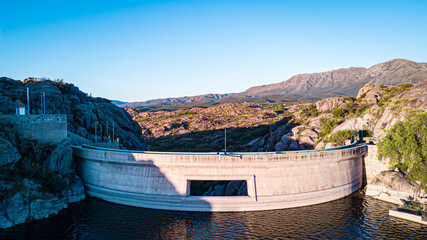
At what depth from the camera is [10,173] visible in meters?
32.3

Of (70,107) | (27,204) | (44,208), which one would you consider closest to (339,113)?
(44,208)

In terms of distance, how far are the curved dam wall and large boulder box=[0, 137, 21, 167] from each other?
1014 centimetres

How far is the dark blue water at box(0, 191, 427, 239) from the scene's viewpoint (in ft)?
89.5

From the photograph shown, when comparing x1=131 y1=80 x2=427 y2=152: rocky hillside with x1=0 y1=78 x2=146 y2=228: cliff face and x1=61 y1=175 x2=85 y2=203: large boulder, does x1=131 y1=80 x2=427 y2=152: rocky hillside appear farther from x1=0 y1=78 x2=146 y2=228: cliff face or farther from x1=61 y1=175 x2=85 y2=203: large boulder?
x1=0 y1=78 x2=146 y2=228: cliff face

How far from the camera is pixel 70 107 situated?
57812 mm

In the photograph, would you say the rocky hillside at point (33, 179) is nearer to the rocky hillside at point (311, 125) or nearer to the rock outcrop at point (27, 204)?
the rock outcrop at point (27, 204)

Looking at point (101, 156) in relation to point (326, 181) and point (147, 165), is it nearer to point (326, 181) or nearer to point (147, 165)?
point (147, 165)

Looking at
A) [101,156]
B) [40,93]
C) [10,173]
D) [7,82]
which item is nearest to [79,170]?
[101,156]

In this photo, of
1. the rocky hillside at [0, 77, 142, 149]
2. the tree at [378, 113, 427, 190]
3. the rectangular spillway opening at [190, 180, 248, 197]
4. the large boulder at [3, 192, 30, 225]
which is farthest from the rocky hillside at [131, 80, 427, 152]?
the large boulder at [3, 192, 30, 225]

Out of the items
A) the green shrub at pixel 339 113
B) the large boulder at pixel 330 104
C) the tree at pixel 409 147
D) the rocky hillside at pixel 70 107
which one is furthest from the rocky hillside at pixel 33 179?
the large boulder at pixel 330 104

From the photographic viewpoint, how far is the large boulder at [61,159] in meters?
37.0

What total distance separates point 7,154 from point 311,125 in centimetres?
5497

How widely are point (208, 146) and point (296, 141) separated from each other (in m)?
36.4

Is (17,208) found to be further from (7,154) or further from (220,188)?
(220,188)
